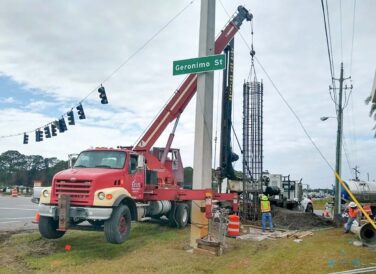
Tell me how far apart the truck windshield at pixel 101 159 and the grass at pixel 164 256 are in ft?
7.66

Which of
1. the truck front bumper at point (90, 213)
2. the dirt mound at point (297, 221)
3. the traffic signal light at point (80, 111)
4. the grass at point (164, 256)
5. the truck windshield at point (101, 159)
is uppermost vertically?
the traffic signal light at point (80, 111)

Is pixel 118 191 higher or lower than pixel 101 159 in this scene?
lower

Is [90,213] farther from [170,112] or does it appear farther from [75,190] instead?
[170,112]

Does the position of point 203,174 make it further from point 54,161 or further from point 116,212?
point 54,161

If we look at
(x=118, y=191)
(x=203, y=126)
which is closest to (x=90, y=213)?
(x=118, y=191)

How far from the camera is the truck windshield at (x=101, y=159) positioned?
12.4 m

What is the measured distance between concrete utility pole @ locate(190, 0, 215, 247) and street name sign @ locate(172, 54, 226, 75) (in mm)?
405

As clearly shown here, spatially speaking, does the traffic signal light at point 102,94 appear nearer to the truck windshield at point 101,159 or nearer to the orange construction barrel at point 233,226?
the truck windshield at point 101,159

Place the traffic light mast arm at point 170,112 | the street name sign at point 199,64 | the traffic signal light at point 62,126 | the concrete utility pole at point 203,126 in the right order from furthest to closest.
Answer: the traffic signal light at point 62,126 < the traffic light mast arm at point 170,112 < the concrete utility pole at point 203,126 < the street name sign at point 199,64

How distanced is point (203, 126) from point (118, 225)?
3.97 meters

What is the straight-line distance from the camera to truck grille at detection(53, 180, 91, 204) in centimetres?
1081

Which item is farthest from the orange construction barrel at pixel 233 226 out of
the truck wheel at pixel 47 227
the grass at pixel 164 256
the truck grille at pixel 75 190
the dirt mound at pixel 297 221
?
the truck wheel at pixel 47 227

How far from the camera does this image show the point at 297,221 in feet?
65.4

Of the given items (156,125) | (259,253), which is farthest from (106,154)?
(259,253)
